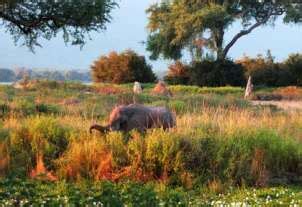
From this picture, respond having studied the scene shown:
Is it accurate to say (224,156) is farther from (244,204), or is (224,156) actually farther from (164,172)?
(244,204)

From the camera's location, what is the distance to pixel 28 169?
10.5m

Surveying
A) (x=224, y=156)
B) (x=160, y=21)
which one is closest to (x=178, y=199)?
(x=224, y=156)

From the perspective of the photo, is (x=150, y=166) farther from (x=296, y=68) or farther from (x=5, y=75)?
(x=5, y=75)

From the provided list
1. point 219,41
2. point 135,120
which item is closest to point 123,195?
point 135,120

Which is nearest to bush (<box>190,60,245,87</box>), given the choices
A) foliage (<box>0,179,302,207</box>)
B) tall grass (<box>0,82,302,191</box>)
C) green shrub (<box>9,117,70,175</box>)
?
tall grass (<box>0,82,302,191</box>)

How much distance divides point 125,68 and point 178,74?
3950 mm

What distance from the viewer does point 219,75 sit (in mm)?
43375

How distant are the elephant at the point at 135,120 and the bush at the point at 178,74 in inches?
→ 1347

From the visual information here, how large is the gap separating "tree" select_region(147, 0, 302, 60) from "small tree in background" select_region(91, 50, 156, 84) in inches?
124

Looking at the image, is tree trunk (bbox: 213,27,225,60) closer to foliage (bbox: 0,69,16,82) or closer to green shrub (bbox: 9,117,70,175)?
foliage (bbox: 0,69,16,82)

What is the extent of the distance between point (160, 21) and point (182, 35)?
4.40 metres

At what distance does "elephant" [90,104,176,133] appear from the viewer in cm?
1135

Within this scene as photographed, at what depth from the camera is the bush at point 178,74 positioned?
46.1 metres

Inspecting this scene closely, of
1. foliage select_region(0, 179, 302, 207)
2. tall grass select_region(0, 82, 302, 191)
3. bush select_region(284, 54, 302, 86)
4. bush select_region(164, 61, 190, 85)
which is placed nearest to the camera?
foliage select_region(0, 179, 302, 207)
